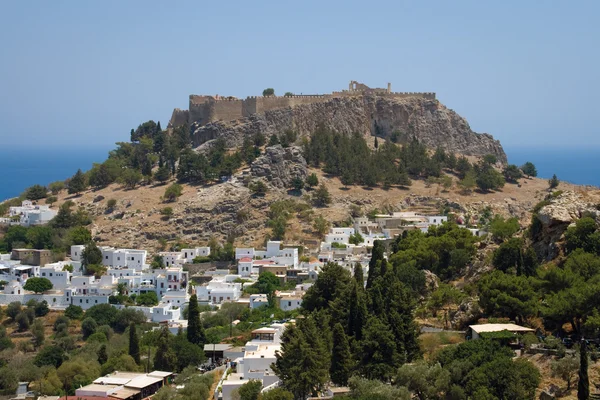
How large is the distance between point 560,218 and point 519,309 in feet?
20.0

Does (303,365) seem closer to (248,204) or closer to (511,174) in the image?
(248,204)

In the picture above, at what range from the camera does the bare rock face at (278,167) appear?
A: 6103 cm

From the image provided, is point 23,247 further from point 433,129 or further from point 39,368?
point 433,129

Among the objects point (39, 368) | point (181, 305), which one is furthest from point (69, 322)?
point (39, 368)

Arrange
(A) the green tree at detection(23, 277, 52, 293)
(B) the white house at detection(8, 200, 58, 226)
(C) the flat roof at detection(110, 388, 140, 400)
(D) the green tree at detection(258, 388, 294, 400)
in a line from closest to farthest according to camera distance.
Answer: (D) the green tree at detection(258, 388, 294, 400) → (C) the flat roof at detection(110, 388, 140, 400) → (A) the green tree at detection(23, 277, 52, 293) → (B) the white house at detection(8, 200, 58, 226)

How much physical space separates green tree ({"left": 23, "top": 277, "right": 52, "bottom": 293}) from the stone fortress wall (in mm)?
22948

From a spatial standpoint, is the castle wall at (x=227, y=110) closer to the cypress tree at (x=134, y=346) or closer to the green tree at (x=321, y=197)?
the green tree at (x=321, y=197)

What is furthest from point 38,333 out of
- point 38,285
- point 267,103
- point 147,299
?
point 267,103

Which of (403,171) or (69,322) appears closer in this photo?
(69,322)

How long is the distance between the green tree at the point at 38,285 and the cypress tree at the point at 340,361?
24.8 m

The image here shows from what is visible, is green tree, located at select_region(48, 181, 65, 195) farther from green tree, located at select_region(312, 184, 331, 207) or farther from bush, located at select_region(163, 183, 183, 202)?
green tree, located at select_region(312, 184, 331, 207)

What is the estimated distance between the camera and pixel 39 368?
35750 mm

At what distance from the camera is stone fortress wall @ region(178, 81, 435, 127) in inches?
2697

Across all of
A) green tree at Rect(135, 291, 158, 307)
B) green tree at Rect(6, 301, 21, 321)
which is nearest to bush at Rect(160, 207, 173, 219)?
green tree at Rect(135, 291, 158, 307)
